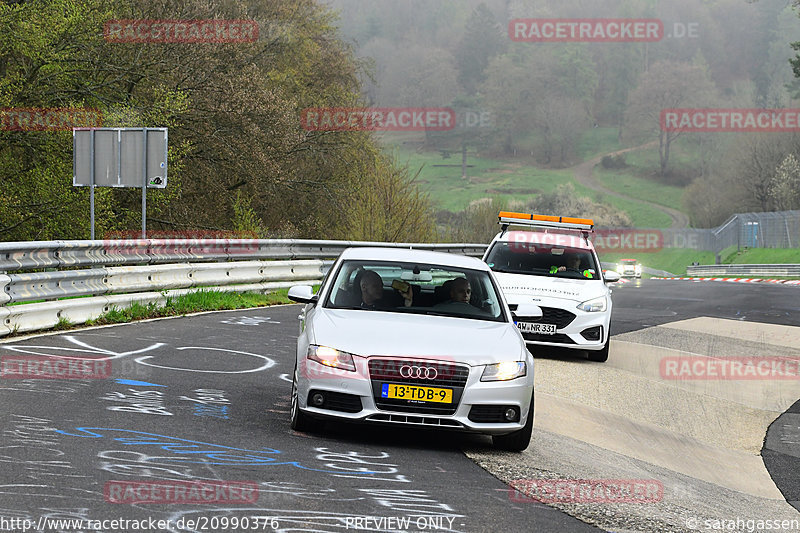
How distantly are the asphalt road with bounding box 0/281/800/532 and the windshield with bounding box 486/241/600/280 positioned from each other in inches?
201

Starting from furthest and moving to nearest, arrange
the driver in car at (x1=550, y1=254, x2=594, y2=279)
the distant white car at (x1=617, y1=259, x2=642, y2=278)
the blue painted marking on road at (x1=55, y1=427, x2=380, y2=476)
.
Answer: the distant white car at (x1=617, y1=259, x2=642, y2=278), the driver in car at (x1=550, y1=254, x2=594, y2=279), the blue painted marking on road at (x1=55, y1=427, x2=380, y2=476)

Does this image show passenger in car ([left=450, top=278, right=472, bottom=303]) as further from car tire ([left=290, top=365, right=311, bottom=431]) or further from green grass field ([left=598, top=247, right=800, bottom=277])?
green grass field ([left=598, top=247, right=800, bottom=277])

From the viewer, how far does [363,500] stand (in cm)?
583

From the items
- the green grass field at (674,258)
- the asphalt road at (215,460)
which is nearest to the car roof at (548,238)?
the asphalt road at (215,460)

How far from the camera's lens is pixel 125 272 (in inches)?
602

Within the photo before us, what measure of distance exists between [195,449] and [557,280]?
881 centimetres

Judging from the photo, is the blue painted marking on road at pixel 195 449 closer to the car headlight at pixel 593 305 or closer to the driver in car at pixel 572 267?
the car headlight at pixel 593 305

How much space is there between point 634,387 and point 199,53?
21.3 m

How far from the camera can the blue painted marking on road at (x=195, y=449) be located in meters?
6.57

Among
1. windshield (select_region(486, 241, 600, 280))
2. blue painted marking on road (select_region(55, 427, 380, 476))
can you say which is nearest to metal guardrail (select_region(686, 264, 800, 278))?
windshield (select_region(486, 241, 600, 280))

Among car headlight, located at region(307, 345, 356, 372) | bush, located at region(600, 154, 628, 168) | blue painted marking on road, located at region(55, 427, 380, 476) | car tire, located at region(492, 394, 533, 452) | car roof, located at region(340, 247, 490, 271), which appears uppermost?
bush, located at region(600, 154, 628, 168)

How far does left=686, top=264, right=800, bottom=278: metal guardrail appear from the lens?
57625mm

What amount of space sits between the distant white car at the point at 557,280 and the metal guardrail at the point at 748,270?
1712 inches

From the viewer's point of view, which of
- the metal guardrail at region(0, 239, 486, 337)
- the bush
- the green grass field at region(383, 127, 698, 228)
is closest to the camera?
the metal guardrail at region(0, 239, 486, 337)
